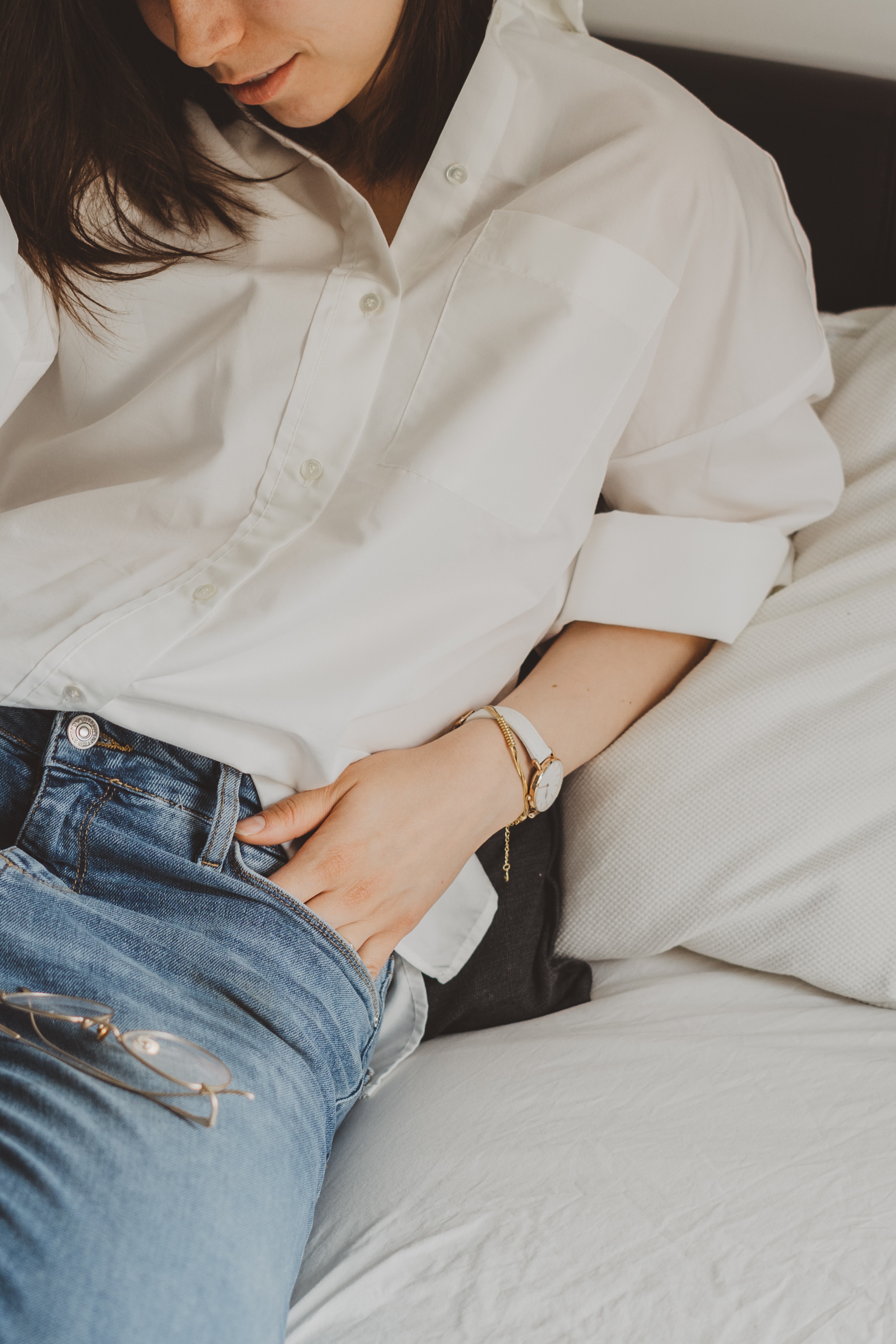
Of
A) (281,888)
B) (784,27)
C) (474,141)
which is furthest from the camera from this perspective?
(784,27)

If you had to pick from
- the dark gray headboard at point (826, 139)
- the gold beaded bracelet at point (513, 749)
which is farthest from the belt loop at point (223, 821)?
the dark gray headboard at point (826, 139)

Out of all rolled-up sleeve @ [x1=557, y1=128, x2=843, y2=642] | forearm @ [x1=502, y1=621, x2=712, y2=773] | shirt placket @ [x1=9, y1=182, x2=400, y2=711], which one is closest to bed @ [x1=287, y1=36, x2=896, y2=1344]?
forearm @ [x1=502, y1=621, x2=712, y2=773]

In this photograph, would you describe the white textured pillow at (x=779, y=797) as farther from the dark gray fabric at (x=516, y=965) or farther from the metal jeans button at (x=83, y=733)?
the metal jeans button at (x=83, y=733)

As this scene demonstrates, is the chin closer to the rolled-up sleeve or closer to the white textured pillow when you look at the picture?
the rolled-up sleeve

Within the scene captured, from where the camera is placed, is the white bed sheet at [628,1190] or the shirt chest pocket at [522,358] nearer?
the white bed sheet at [628,1190]

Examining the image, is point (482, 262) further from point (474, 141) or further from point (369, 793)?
point (369, 793)

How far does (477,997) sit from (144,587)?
0.47 m

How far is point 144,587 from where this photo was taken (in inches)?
31.3

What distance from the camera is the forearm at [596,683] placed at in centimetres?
92

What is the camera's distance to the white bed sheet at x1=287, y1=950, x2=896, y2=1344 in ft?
1.97

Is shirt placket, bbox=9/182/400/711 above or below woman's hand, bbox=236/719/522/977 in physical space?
above

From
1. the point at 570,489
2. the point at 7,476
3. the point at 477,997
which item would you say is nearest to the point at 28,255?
the point at 7,476

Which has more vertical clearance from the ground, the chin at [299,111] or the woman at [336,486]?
the chin at [299,111]

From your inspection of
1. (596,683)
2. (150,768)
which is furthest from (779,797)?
(150,768)
